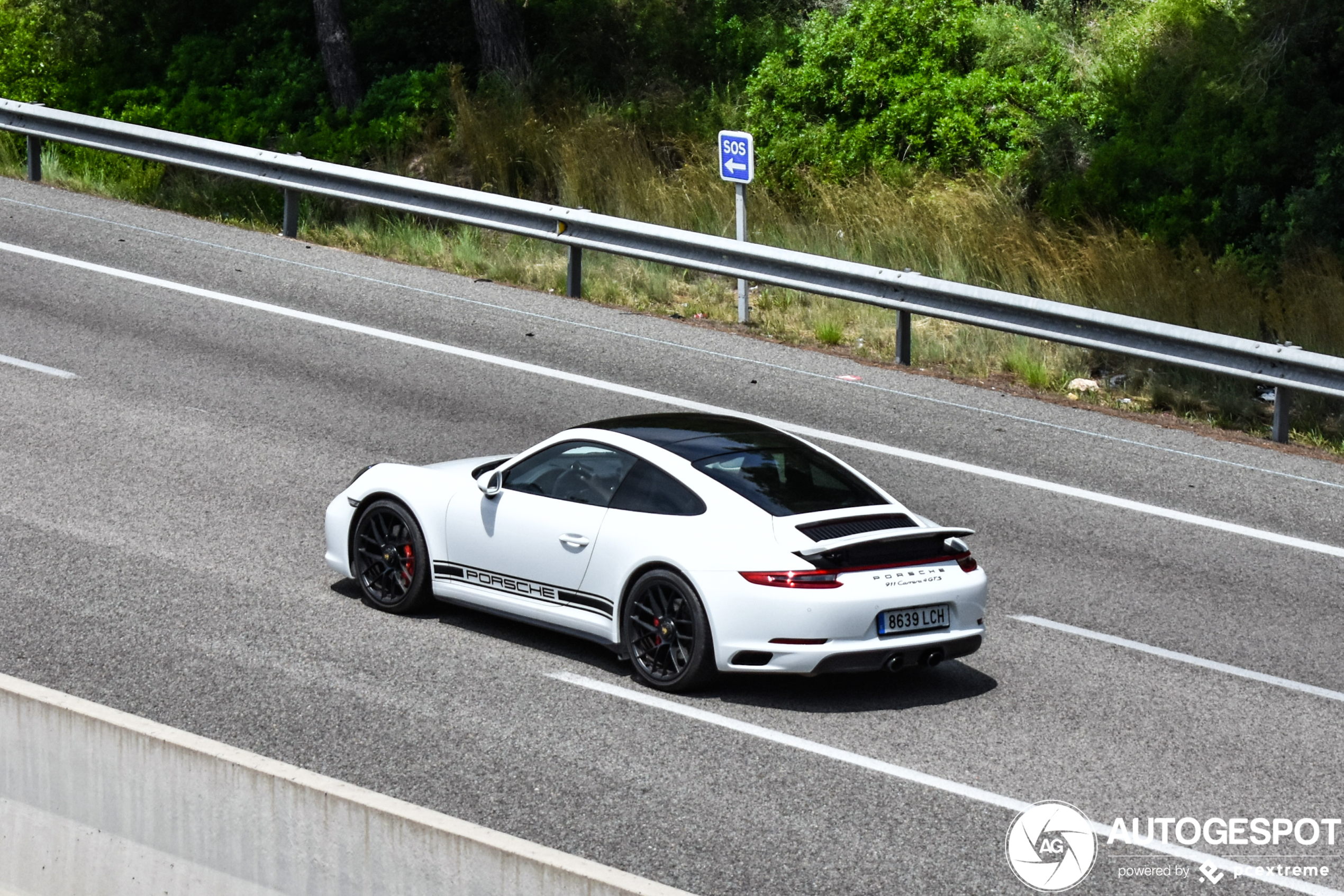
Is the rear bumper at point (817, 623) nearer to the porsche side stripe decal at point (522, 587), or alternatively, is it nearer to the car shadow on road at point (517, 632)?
the porsche side stripe decal at point (522, 587)

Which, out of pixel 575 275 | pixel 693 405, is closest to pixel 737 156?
pixel 575 275

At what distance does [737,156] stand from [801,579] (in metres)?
9.11

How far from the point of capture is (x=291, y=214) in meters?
18.8

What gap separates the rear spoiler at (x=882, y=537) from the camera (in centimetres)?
809

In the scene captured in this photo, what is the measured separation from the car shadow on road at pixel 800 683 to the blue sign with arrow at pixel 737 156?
7974 mm

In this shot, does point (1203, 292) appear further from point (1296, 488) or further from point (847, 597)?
point (847, 597)

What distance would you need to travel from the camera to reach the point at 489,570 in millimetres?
9133

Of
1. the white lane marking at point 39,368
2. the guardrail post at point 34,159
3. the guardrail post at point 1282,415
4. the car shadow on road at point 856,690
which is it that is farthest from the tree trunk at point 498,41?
the car shadow on road at point 856,690

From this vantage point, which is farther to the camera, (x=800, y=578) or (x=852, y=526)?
(x=852, y=526)

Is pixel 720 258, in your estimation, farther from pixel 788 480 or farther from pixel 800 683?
pixel 800 683

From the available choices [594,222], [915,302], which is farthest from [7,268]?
[915,302]

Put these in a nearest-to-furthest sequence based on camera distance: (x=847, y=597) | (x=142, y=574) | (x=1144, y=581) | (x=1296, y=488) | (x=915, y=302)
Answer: (x=847, y=597), (x=142, y=574), (x=1144, y=581), (x=1296, y=488), (x=915, y=302)

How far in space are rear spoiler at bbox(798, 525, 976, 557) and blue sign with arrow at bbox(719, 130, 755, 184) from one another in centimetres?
851

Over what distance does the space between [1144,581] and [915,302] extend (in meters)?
5.30
